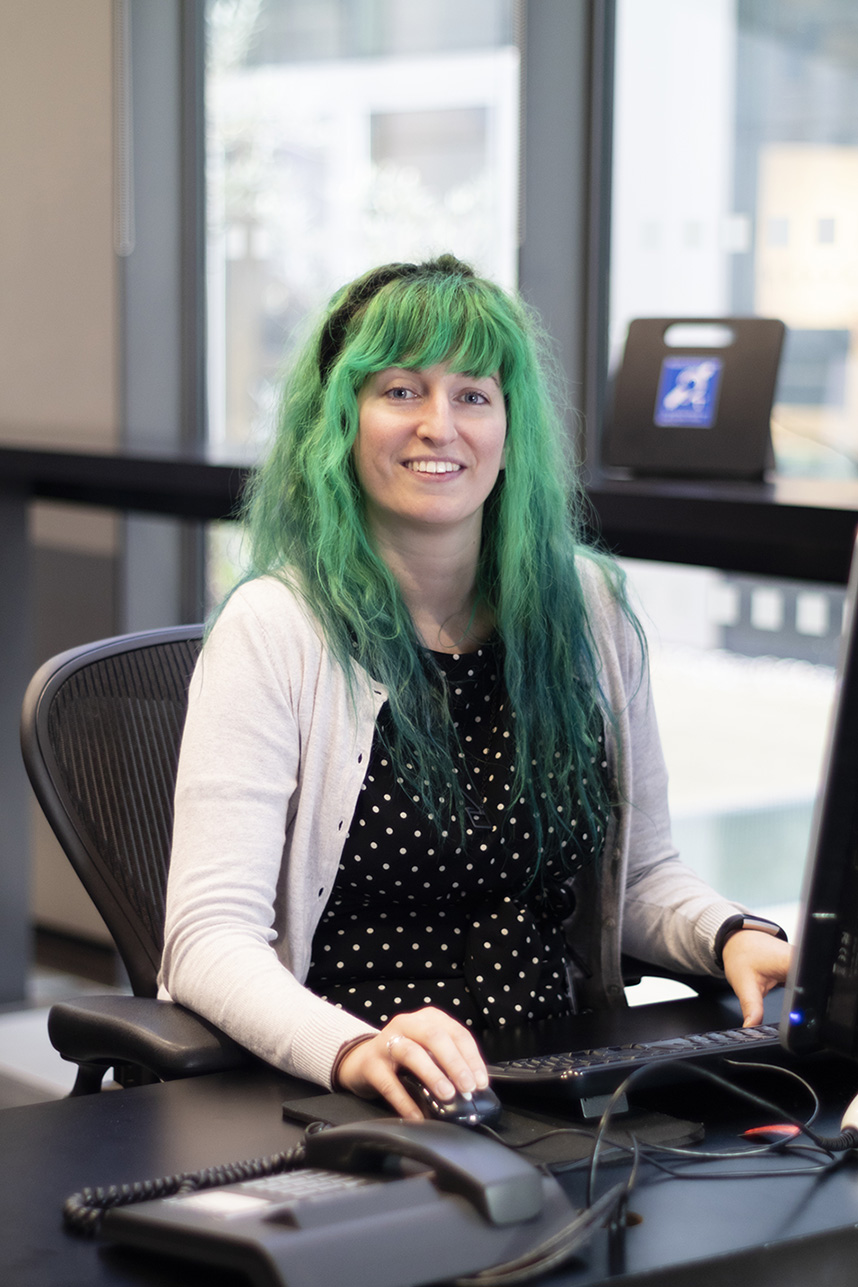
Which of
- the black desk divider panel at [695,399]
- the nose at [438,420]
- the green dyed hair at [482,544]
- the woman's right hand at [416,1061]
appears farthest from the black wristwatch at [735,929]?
the black desk divider panel at [695,399]

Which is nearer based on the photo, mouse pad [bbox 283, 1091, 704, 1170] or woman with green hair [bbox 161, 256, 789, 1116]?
mouse pad [bbox 283, 1091, 704, 1170]

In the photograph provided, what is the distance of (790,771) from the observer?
2.90 metres

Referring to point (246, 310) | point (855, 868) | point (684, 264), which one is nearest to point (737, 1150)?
point (855, 868)

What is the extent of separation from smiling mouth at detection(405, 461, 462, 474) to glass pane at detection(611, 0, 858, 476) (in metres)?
1.19

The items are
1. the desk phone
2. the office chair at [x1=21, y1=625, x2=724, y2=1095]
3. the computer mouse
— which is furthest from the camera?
the office chair at [x1=21, y1=625, x2=724, y2=1095]

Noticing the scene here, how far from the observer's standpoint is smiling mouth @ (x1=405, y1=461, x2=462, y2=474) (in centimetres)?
138

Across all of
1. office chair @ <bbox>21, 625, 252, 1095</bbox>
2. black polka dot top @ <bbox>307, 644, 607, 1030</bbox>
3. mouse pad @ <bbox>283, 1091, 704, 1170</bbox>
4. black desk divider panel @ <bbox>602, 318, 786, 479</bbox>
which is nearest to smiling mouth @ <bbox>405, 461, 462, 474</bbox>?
black polka dot top @ <bbox>307, 644, 607, 1030</bbox>

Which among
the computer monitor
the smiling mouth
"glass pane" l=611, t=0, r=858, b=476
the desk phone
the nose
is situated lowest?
the desk phone

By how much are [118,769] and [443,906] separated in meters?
0.40

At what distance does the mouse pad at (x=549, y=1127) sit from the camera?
92 cm

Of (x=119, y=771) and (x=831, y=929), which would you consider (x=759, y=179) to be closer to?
(x=119, y=771)

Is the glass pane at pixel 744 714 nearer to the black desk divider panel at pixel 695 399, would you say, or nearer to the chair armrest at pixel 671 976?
the black desk divider panel at pixel 695 399

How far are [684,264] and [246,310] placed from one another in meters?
1.27

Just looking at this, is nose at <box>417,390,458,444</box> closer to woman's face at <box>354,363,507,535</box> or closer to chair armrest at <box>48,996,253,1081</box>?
woman's face at <box>354,363,507,535</box>
